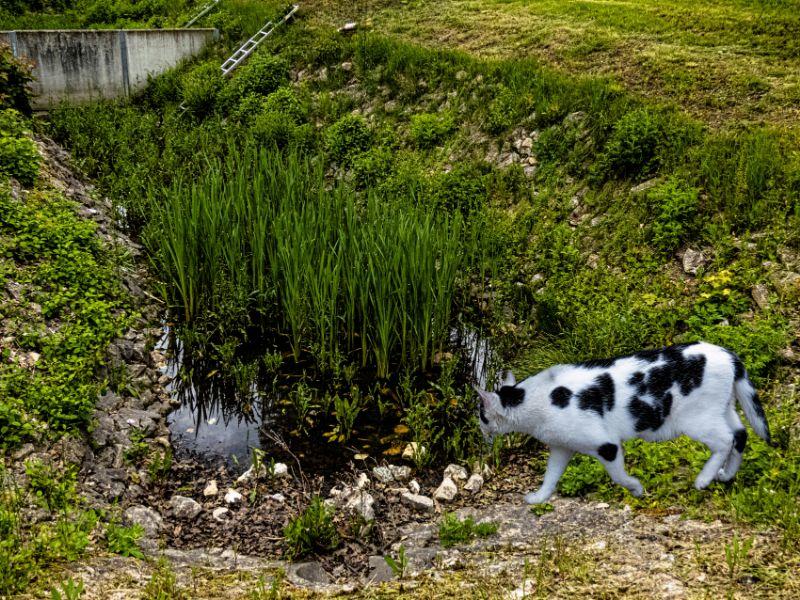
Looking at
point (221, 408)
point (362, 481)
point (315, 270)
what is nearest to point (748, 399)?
point (362, 481)

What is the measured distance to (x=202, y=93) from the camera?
13.8 metres

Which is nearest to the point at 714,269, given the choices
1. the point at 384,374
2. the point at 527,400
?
the point at 384,374

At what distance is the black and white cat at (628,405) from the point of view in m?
3.48

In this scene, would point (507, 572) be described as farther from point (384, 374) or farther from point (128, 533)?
point (384, 374)

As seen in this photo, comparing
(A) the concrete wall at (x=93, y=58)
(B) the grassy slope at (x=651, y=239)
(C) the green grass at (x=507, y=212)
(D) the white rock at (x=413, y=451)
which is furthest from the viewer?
(A) the concrete wall at (x=93, y=58)

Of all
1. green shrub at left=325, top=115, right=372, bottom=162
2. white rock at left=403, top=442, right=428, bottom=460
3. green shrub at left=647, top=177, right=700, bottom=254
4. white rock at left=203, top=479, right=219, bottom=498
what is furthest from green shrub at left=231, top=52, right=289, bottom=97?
white rock at left=203, top=479, right=219, bottom=498

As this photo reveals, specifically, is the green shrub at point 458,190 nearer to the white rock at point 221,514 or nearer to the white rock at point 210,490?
the white rock at point 210,490

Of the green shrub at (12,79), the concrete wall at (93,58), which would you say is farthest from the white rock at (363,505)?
the concrete wall at (93,58)

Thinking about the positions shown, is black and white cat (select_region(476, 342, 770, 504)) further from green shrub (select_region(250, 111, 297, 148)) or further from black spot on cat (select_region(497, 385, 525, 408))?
green shrub (select_region(250, 111, 297, 148))

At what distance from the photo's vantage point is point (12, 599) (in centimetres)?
335

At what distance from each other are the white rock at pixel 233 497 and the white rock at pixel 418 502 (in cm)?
119

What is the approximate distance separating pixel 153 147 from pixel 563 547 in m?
10.5

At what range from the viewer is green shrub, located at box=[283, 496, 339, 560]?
4.42 metres

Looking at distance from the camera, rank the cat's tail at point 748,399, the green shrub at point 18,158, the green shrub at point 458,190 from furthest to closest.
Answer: the green shrub at point 458,190 < the green shrub at point 18,158 < the cat's tail at point 748,399
